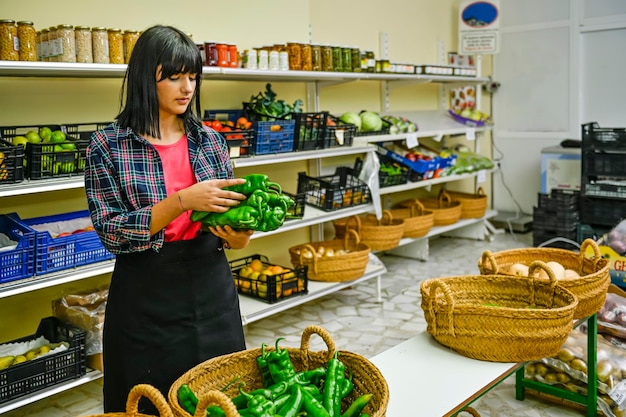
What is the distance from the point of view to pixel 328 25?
5.66 m

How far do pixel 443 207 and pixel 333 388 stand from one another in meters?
5.08

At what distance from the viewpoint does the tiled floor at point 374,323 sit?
3260 mm

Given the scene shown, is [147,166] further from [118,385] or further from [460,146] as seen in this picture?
[460,146]

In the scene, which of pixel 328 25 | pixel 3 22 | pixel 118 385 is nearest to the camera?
pixel 118 385

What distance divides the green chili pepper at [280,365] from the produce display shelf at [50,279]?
172 centimetres

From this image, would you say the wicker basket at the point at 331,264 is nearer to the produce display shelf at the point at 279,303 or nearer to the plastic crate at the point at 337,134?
the produce display shelf at the point at 279,303

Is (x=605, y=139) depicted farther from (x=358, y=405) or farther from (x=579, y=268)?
(x=358, y=405)

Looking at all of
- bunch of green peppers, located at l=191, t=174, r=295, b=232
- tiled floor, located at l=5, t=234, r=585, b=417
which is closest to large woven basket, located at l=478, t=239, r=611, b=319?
tiled floor, located at l=5, t=234, r=585, b=417

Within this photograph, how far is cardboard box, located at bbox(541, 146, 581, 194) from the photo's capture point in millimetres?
6461

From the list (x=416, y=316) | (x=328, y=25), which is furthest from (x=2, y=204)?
(x=328, y=25)

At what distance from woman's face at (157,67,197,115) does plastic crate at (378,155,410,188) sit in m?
3.70

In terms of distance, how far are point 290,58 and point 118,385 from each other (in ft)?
10.1

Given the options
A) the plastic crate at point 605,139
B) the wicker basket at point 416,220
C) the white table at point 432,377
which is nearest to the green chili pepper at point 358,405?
the white table at point 432,377

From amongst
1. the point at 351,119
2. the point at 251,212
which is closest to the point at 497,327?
the point at 251,212
